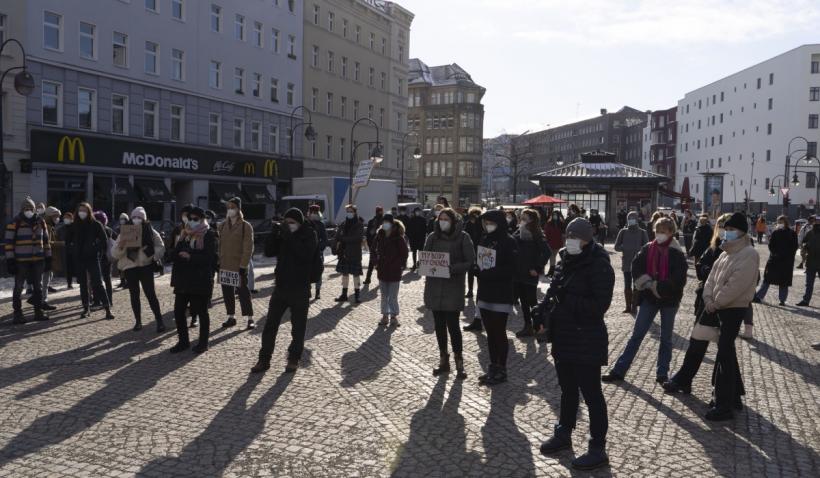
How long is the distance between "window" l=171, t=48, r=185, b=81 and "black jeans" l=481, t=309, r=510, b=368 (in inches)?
1319

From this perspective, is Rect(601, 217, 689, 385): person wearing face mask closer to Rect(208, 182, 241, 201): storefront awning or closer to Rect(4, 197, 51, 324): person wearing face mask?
Rect(4, 197, 51, 324): person wearing face mask

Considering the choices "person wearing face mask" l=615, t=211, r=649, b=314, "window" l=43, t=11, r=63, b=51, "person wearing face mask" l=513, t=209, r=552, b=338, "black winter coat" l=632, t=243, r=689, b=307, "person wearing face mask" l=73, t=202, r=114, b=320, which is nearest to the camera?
"black winter coat" l=632, t=243, r=689, b=307

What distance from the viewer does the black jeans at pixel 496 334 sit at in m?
7.64

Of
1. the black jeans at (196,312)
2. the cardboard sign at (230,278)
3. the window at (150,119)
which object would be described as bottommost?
the black jeans at (196,312)

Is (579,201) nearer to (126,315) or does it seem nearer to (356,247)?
(356,247)

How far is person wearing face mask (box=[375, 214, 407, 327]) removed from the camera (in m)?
11.4

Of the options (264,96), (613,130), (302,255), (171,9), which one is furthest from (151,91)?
(613,130)

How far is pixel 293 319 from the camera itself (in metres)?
8.14

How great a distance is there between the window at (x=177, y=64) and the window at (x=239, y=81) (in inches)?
180

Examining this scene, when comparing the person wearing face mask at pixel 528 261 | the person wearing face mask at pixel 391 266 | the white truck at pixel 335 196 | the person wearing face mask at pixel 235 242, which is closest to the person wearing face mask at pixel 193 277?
the person wearing face mask at pixel 235 242

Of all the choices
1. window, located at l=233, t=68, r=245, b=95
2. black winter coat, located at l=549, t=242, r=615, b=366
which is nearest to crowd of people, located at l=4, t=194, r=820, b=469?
black winter coat, located at l=549, t=242, r=615, b=366

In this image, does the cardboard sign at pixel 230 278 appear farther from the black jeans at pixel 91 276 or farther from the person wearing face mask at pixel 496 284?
the person wearing face mask at pixel 496 284

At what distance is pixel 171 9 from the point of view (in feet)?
121

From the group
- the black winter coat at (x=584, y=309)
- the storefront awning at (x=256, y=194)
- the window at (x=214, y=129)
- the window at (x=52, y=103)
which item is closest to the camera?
the black winter coat at (x=584, y=309)
